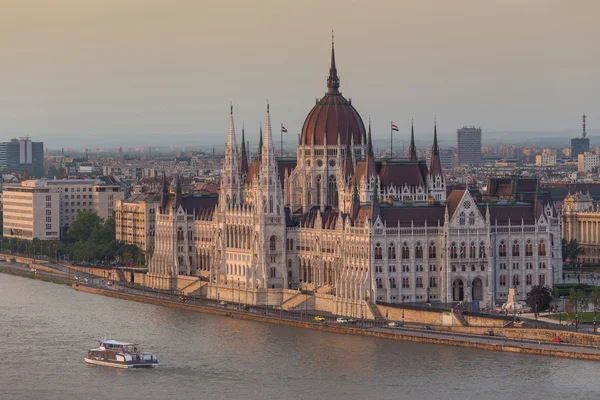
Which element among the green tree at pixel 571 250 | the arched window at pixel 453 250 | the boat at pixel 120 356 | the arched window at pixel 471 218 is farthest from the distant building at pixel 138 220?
the boat at pixel 120 356

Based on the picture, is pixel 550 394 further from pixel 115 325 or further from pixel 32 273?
pixel 32 273

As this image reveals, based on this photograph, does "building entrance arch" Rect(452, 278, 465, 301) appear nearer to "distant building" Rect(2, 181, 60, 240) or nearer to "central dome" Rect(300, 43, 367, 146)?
"central dome" Rect(300, 43, 367, 146)

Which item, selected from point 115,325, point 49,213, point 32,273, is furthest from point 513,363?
point 49,213

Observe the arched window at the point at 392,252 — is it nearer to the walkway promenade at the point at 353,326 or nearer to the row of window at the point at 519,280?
the walkway promenade at the point at 353,326

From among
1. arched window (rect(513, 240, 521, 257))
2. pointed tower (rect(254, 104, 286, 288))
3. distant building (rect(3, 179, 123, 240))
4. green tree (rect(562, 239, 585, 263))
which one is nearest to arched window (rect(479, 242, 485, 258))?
arched window (rect(513, 240, 521, 257))

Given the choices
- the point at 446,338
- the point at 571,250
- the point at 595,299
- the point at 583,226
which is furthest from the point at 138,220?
the point at 446,338

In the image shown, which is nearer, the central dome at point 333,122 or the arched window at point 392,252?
the arched window at point 392,252

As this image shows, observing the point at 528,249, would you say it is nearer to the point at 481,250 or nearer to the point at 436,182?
the point at 481,250
